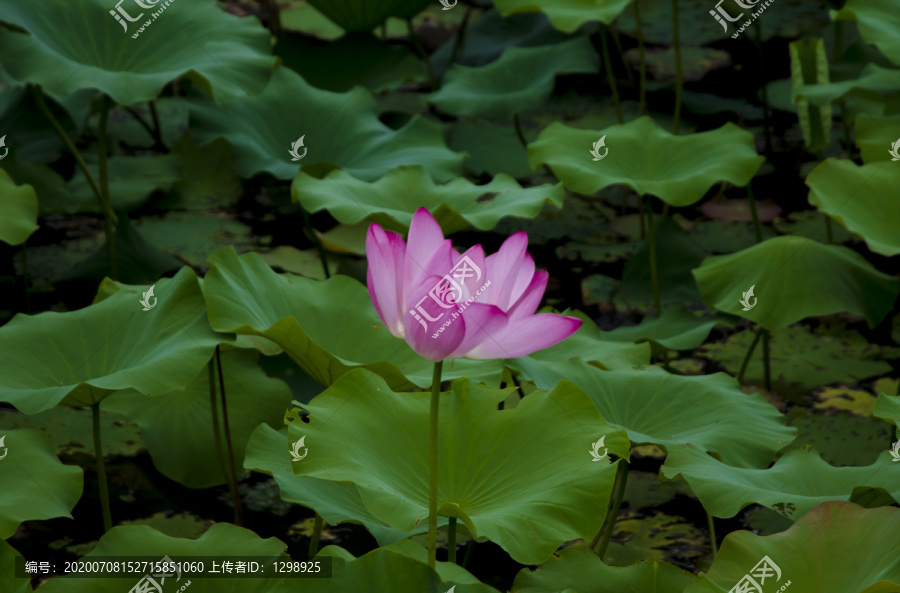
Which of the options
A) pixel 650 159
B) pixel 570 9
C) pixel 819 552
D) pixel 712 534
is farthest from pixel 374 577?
pixel 570 9

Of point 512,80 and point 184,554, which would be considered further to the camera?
point 512,80

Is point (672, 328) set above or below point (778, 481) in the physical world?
below

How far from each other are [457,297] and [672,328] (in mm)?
1176

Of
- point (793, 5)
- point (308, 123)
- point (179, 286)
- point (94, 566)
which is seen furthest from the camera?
point (793, 5)

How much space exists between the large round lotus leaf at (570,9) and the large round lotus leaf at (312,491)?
150cm

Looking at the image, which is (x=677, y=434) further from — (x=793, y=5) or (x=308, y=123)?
(x=793, y=5)

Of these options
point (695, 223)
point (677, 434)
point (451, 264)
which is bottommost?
point (695, 223)

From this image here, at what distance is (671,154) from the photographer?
2203 mm

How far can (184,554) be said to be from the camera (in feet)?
3.81

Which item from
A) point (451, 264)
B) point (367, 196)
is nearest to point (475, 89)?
point (367, 196)

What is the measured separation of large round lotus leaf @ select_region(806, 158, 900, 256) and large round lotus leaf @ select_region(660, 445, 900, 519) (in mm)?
666

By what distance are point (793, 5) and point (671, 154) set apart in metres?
2.14

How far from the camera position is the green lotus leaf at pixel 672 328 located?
76.0 inches

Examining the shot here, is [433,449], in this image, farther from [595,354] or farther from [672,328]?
[672,328]
